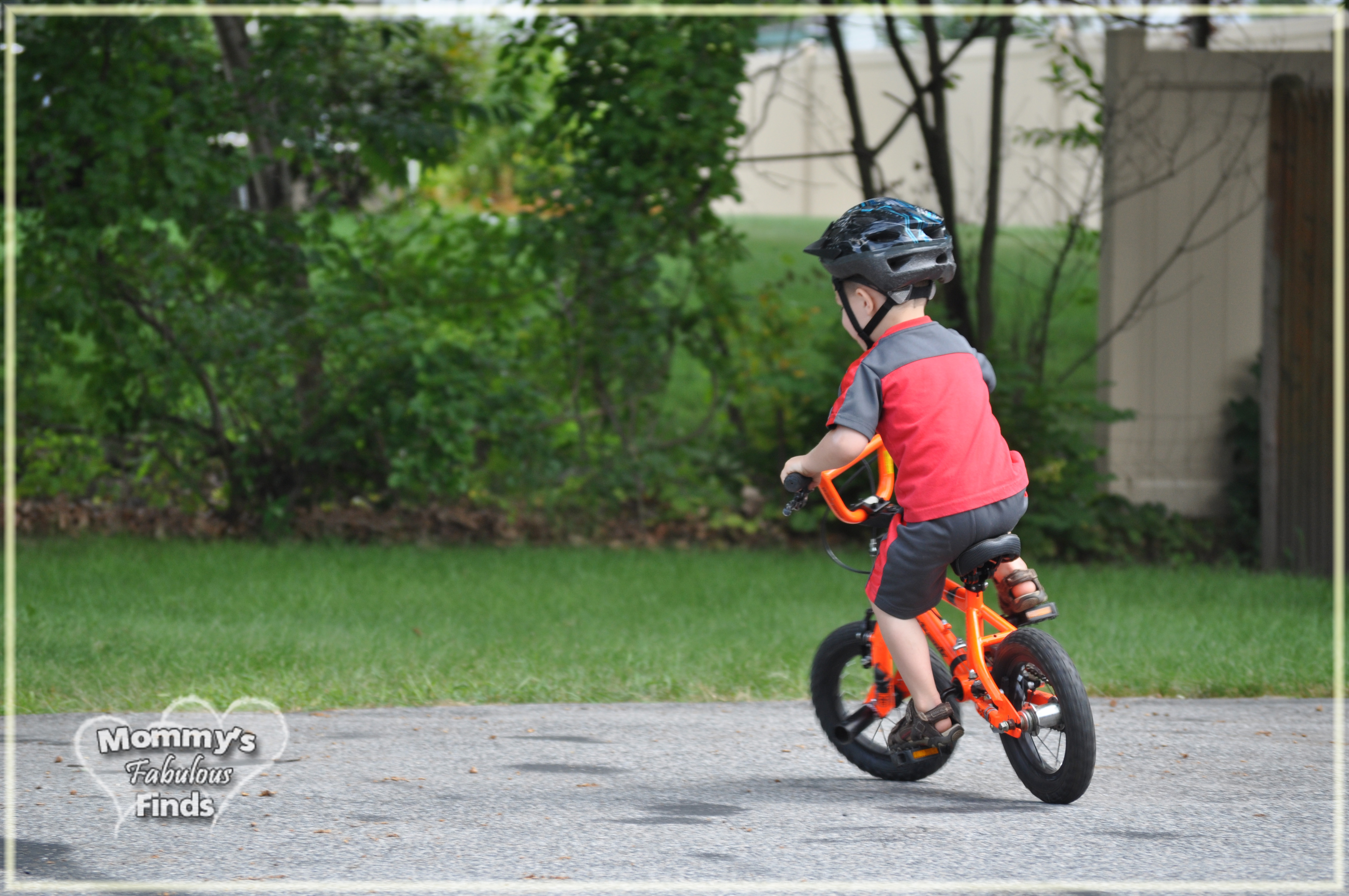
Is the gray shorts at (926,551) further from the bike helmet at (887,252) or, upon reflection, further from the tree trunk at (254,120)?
the tree trunk at (254,120)

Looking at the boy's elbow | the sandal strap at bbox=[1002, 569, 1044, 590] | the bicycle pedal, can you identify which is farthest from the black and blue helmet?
the bicycle pedal

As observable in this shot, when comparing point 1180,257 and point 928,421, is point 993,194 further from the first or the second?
point 928,421

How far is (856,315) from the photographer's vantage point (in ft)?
13.7

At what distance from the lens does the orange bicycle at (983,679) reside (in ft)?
12.8

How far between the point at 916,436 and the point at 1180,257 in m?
7.00

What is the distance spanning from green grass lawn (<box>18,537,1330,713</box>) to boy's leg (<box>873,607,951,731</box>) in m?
1.68

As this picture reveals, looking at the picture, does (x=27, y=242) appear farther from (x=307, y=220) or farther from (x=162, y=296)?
(x=307, y=220)

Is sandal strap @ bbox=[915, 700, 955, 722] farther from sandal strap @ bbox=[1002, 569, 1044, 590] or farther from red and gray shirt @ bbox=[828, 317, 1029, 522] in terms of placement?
red and gray shirt @ bbox=[828, 317, 1029, 522]

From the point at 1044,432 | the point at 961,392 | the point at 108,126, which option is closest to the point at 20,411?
the point at 108,126

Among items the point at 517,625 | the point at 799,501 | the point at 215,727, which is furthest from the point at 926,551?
the point at 517,625

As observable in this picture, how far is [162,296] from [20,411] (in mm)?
1276

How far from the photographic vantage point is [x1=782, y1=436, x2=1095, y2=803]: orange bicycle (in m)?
3.91

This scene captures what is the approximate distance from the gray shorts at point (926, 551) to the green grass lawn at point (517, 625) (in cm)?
177

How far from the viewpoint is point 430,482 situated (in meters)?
9.30
